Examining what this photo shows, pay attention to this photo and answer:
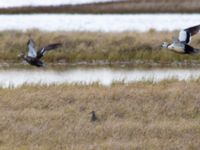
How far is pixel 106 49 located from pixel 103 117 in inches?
416

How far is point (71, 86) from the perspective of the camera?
16047mm

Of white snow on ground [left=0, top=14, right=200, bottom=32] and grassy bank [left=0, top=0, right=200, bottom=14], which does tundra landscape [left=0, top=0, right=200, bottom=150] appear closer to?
white snow on ground [left=0, top=14, right=200, bottom=32]

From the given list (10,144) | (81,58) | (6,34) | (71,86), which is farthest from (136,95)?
(6,34)

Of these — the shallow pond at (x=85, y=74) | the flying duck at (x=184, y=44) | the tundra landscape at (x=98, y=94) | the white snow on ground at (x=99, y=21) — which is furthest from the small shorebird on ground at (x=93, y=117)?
the white snow on ground at (x=99, y=21)

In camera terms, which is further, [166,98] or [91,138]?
[166,98]

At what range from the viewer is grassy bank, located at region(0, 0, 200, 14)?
37.7m

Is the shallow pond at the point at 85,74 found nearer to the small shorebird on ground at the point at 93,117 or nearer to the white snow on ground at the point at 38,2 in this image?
the small shorebird on ground at the point at 93,117

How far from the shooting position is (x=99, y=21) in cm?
3269

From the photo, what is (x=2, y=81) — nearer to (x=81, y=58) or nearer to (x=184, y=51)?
(x=81, y=58)

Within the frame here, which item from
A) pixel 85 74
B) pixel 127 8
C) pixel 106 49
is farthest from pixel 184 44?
pixel 127 8

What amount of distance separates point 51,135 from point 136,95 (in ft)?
8.51

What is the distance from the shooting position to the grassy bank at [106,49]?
77.9ft

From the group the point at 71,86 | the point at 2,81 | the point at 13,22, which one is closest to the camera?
the point at 71,86

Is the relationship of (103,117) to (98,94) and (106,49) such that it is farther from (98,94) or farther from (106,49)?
(106,49)
